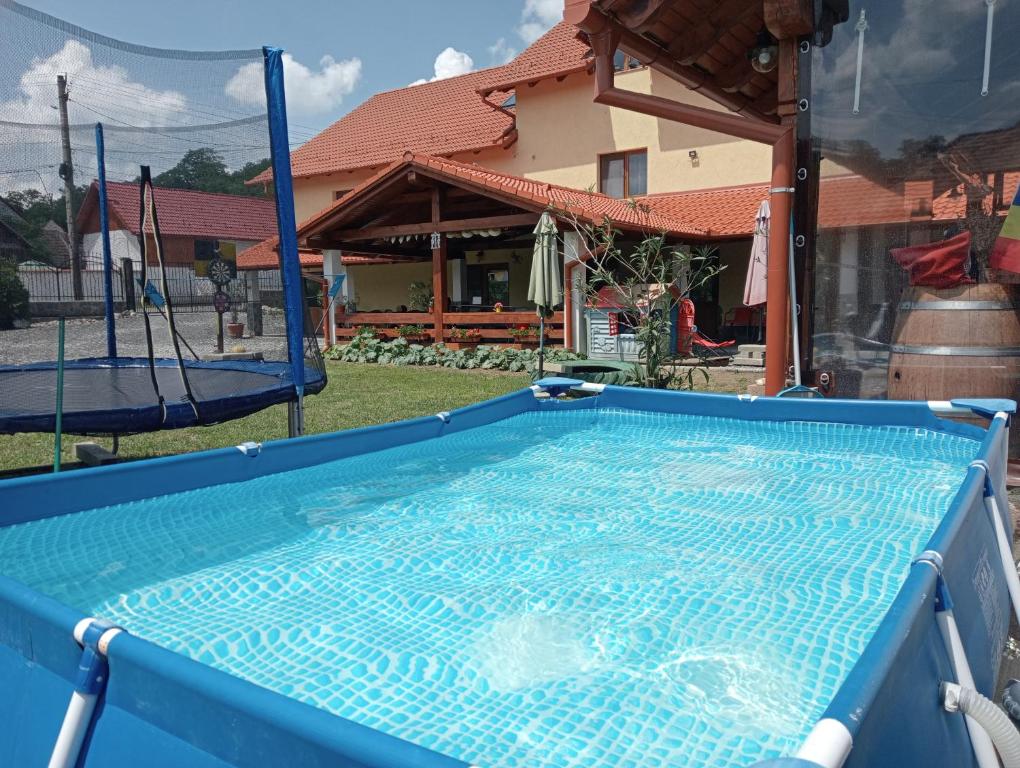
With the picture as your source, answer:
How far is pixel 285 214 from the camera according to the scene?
16.4 ft

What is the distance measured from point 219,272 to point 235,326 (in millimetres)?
576

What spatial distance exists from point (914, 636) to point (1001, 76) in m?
4.97

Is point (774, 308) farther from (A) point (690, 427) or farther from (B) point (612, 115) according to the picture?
(B) point (612, 115)

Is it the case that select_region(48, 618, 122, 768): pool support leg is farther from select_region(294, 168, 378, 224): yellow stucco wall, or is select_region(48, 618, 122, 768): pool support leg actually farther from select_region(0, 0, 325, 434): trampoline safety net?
select_region(294, 168, 378, 224): yellow stucco wall

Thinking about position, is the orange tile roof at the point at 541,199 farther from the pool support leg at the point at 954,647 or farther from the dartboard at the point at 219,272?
the pool support leg at the point at 954,647

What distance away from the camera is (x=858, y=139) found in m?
5.55

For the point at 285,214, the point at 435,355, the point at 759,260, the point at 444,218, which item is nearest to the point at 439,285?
the point at 435,355

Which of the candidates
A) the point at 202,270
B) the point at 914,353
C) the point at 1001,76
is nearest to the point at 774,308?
the point at 914,353

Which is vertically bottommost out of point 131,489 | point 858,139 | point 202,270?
point 131,489

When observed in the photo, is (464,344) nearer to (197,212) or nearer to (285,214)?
(197,212)

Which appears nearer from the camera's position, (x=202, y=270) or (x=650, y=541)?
(x=650, y=541)

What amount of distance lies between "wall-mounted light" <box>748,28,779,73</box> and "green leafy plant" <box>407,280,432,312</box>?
1202 cm

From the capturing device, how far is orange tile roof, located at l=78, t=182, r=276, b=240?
5.01m

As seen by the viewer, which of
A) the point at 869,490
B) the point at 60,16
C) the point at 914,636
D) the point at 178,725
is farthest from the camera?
the point at 60,16
